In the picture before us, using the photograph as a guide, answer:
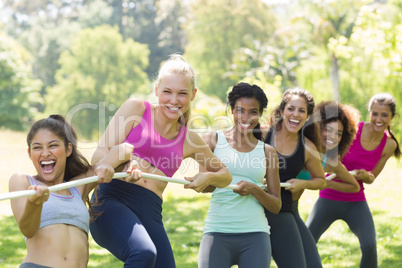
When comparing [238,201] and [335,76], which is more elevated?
[335,76]

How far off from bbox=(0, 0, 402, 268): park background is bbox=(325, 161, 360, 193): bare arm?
1.41 m

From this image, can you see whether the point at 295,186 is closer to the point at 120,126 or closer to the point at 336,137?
the point at 336,137

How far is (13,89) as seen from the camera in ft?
148

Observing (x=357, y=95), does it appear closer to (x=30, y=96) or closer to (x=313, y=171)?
(x=313, y=171)

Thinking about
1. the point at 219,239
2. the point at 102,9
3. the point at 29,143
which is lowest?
the point at 219,239

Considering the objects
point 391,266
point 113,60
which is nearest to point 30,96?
point 113,60

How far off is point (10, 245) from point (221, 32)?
47.0m

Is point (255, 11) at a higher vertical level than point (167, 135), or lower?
higher

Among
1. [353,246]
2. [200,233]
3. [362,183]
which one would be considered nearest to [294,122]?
[362,183]

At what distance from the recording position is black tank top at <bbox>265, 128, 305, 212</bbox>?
14.9 feet

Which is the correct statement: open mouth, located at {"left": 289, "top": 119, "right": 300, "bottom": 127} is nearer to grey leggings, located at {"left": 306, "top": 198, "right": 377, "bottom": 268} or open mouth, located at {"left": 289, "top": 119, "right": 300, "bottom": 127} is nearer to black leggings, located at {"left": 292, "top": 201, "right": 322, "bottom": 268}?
black leggings, located at {"left": 292, "top": 201, "right": 322, "bottom": 268}

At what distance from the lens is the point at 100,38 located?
58.7 metres

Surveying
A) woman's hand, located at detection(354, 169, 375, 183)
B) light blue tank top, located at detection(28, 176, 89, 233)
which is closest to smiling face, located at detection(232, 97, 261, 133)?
light blue tank top, located at detection(28, 176, 89, 233)

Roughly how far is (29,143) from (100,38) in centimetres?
5711
